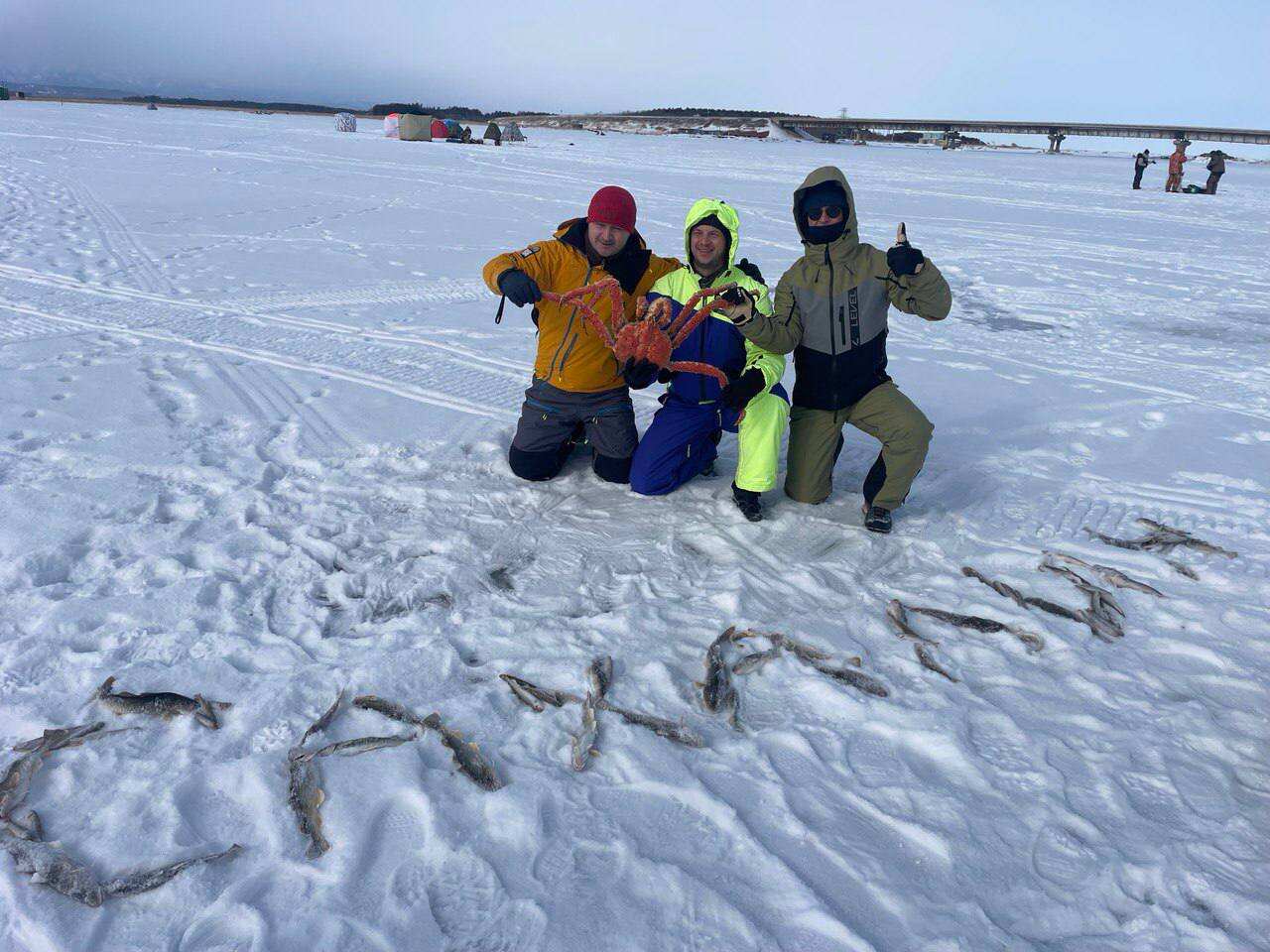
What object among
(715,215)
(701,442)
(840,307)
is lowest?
(701,442)

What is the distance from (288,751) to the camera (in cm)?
215

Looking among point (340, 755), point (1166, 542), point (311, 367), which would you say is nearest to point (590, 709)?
point (340, 755)

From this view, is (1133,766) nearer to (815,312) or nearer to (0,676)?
(815,312)

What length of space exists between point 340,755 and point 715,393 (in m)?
2.31

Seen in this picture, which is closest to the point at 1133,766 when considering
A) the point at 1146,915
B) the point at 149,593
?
the point at 1146,915

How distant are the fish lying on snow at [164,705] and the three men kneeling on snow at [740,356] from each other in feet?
6.19

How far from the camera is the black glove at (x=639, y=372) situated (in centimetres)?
338

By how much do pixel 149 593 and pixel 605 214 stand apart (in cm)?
234

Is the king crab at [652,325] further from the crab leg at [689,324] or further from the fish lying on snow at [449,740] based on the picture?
the fish lying on snow at [449,740]

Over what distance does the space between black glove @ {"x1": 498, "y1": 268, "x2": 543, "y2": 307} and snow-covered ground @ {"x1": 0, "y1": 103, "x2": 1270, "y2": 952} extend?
90cm

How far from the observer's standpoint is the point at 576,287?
12.4ft

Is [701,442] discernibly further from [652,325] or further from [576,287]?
[576,287]

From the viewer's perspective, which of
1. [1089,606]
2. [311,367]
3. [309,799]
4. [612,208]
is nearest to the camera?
[309,799]

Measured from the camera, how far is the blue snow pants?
3.59 meters
